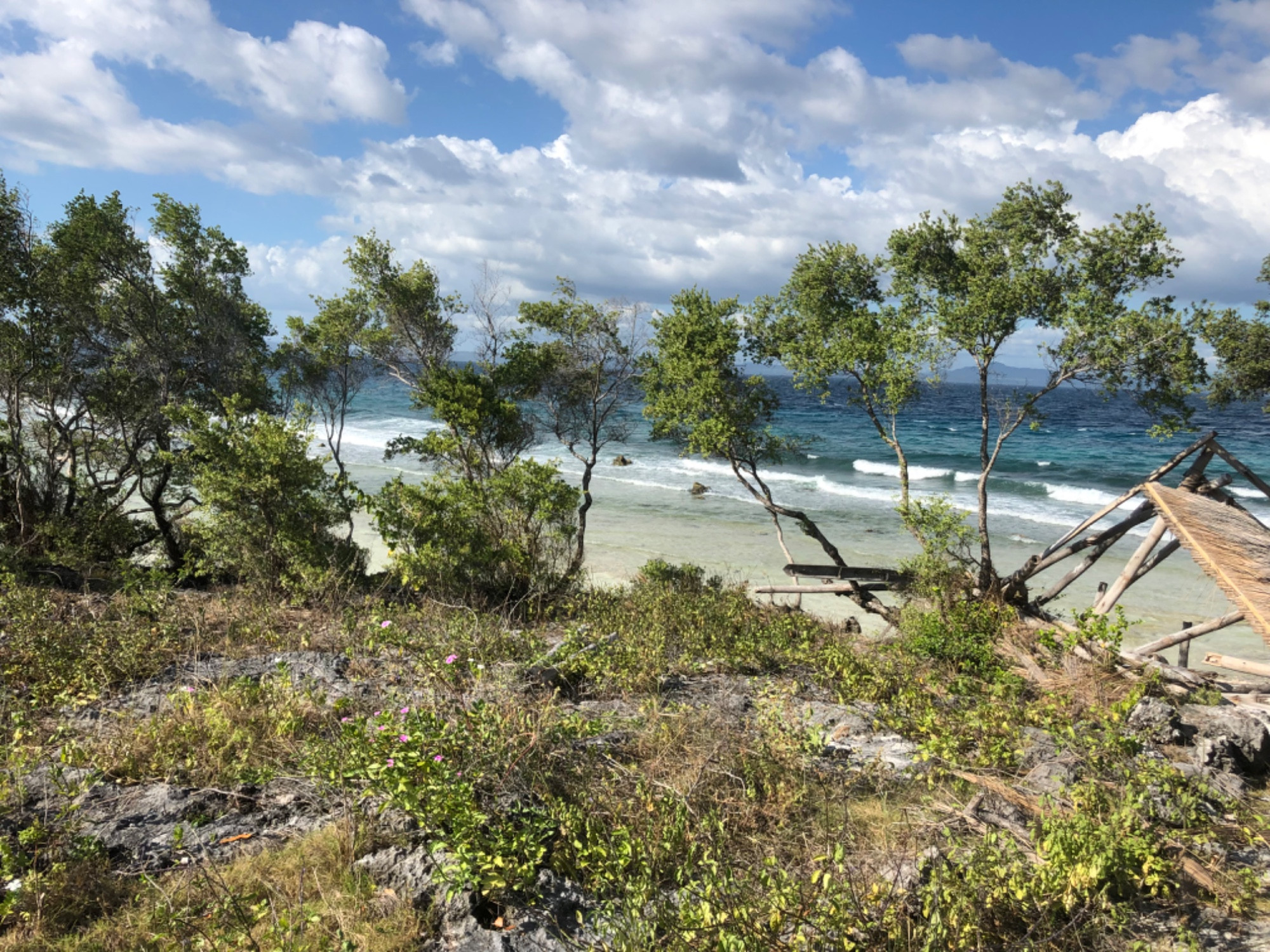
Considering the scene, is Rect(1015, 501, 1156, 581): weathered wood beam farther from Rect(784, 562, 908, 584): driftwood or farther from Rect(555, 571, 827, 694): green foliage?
Rect(555, 571, 827, 694): green foliage

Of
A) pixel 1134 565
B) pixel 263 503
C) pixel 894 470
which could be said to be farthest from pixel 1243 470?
pixel 894 470

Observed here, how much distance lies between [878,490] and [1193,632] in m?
26.6

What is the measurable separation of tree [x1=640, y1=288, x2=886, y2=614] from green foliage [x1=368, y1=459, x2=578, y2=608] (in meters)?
2.29

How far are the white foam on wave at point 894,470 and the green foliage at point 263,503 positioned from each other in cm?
3200

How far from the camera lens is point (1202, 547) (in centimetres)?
639

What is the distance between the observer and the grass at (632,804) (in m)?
3.58

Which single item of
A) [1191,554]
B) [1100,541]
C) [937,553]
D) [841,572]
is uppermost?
[1191,554]

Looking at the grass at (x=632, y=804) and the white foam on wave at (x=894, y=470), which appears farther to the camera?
the white foam on wave at (x=894, y=470)

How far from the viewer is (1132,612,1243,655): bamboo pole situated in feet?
25.9

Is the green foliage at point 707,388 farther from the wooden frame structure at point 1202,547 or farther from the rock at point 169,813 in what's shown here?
the rock at point 169,813

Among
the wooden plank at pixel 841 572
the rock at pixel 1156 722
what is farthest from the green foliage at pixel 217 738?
the wooden plank at pixel 841 572

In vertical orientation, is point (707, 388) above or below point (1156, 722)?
above

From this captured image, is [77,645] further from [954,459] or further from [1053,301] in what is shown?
[954,459]

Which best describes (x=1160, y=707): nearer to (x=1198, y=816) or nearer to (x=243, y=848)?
(x=1198, y=816)
